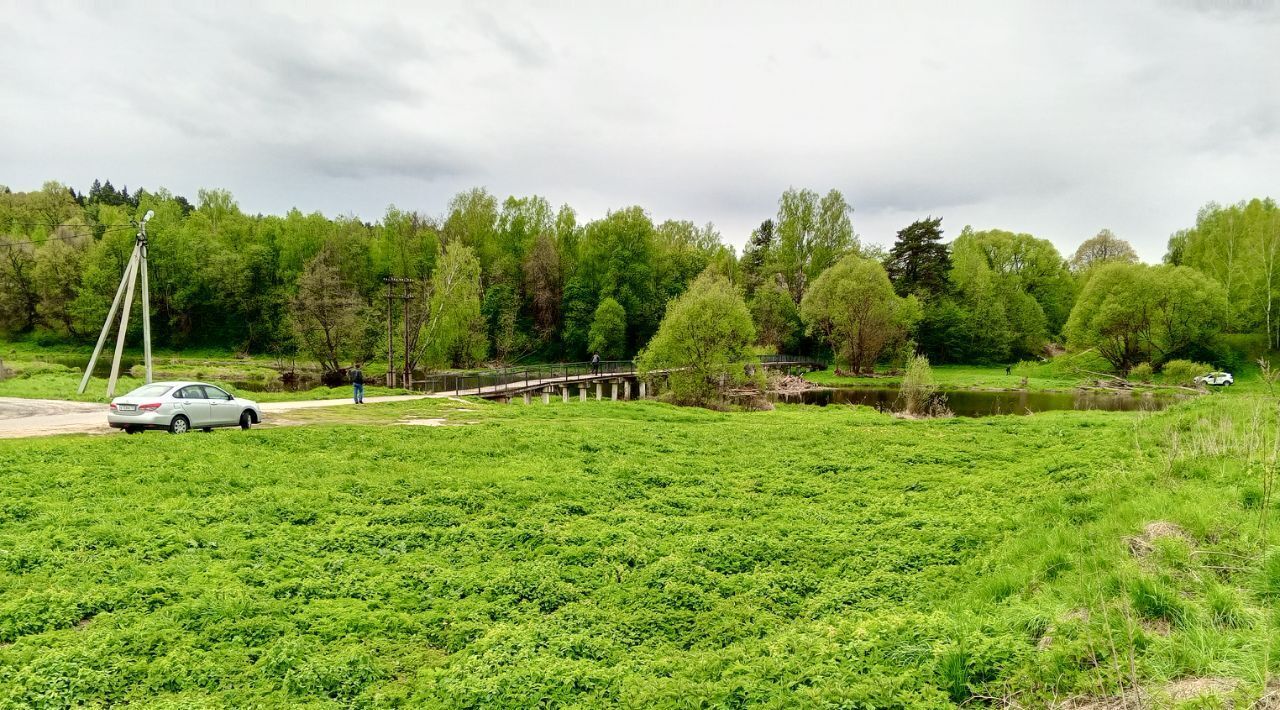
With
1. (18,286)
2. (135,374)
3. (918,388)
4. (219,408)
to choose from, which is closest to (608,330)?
(918,388)

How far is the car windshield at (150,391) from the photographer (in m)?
15.3

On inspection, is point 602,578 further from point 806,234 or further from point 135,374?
point 806,234

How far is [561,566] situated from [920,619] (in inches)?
176

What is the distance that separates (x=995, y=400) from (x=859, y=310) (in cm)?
1851

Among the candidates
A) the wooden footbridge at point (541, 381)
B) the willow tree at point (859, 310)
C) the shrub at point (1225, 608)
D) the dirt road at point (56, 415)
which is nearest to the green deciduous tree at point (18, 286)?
the wooden footbridge at point (541, 381)

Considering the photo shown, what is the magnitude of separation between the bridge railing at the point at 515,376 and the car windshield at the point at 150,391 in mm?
16591

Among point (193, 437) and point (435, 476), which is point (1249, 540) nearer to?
point (435, 476)

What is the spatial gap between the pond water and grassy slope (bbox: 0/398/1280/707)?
1070 inches

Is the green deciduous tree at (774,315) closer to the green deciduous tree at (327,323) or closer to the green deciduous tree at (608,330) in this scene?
the green deciduous tree at (608,330)

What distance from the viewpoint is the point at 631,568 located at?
8125 mm

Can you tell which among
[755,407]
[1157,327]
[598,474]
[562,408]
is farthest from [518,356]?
[1157,327]

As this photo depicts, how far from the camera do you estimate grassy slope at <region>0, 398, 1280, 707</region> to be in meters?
5.17

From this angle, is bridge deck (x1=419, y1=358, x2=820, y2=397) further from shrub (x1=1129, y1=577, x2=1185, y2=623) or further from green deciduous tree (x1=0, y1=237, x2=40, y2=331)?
green deciduous tree (x1=0, y1=237, x2=40, y2=331)

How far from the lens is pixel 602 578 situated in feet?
25.6
